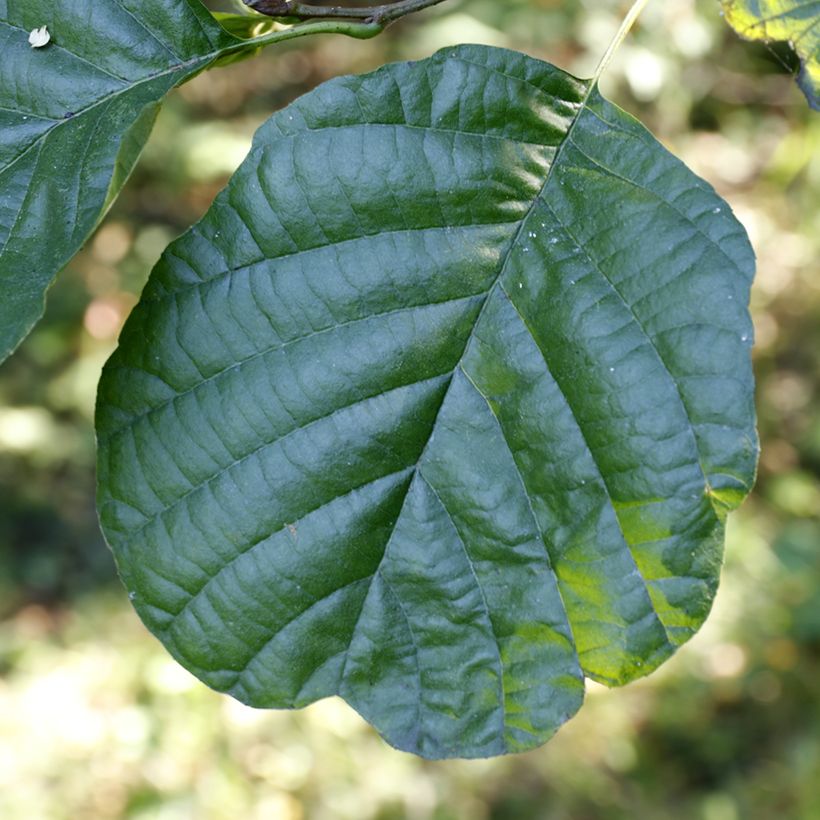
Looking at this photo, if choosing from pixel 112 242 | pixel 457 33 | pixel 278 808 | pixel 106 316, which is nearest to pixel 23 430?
pixel 106 316

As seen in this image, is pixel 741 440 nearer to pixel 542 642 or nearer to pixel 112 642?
pixel 542 642

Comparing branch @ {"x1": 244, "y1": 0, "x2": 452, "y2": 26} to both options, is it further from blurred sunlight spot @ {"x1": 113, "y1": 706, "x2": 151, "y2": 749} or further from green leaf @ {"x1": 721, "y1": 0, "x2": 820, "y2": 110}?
blurred sunlight spot @ {"x1": 113, "y1": 706, "x2": 151, "y2": 749}

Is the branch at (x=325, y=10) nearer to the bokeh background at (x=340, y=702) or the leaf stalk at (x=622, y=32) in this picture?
the leaf stalk at (x=622, y=32)

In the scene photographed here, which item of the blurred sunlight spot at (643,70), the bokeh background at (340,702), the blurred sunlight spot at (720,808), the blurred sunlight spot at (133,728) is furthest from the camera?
the blurred sunlight spot at (720,808)

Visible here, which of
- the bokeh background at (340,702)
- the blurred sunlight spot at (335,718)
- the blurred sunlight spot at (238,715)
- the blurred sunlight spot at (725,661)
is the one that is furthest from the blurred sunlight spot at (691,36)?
the blurred sunlight spot at (238,715)

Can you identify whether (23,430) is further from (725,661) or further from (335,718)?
(725,661)

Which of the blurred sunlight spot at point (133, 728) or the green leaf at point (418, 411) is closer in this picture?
the green leaf at point (418, 411)

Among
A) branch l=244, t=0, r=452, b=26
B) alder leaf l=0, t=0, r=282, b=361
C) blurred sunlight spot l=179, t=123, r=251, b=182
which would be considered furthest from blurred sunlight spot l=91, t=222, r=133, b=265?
branch l=244, t=0, r=452, b=26
